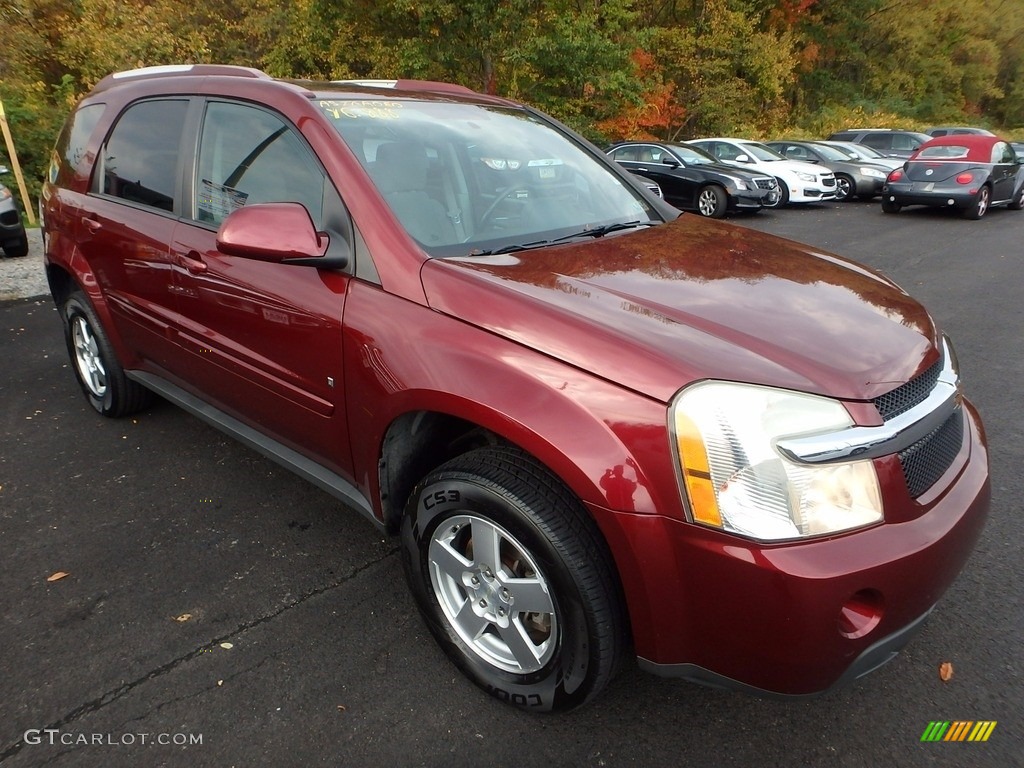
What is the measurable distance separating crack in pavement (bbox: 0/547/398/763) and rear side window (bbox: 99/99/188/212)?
1752 mm

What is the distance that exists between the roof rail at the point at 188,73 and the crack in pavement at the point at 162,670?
2.03m

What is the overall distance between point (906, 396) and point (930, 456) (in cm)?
17

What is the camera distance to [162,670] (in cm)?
223

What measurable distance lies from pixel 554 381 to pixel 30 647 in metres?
2.01

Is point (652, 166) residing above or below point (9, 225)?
above

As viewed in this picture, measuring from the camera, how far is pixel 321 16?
63.1 ft

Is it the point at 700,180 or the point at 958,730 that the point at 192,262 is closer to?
the point at 958,730

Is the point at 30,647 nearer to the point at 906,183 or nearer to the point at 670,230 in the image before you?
the point at 670,230

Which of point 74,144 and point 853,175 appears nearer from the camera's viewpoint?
point 74,144

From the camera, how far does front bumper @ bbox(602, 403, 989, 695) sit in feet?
5.11

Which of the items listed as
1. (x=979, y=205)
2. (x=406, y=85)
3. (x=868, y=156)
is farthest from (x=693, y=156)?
(x=406, y=85)

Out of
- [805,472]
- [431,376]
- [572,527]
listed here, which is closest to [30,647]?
[431,376]

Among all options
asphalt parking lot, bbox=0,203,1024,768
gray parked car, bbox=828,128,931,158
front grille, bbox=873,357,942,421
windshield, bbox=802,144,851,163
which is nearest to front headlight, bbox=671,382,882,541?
front grille, bbox=873,357,942,421

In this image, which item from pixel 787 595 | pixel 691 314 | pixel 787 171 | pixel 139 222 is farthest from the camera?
pixel 787 171
